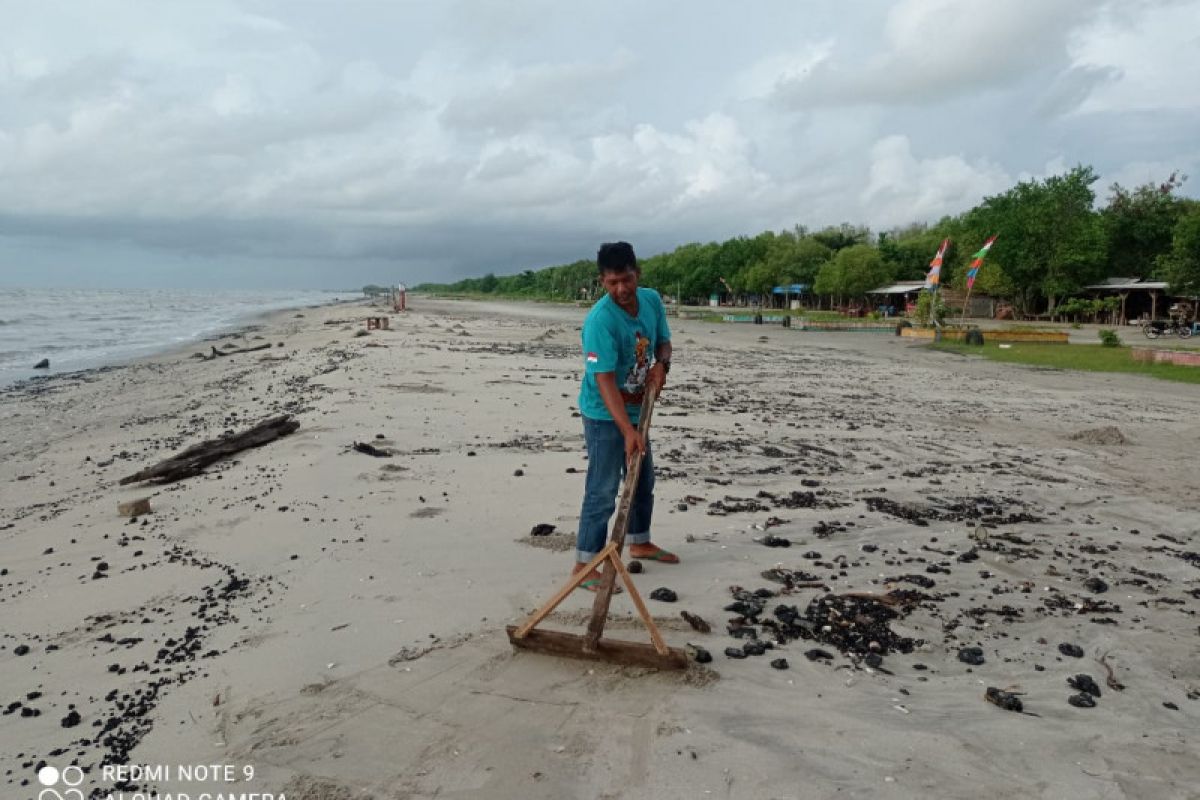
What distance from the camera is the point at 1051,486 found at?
758 cm

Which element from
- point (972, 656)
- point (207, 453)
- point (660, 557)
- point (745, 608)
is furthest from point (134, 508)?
point (972, 656)

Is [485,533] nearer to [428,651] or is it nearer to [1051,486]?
[428,651]

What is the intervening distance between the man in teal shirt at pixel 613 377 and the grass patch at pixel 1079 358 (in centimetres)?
1891

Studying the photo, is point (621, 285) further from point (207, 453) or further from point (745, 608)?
point (207, 453)

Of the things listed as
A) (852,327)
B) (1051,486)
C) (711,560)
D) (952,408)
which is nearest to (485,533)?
(711,560)

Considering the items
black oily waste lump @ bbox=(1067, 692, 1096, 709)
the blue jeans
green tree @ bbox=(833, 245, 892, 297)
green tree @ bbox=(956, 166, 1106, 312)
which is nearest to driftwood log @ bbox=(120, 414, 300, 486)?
the blue jeans

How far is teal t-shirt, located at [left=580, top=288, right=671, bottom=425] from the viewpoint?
439cm

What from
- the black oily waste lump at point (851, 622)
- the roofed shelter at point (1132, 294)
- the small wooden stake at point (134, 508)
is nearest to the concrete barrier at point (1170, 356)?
the black oily waste lump at point (851, 622)

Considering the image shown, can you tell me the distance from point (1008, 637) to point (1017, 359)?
22704 mm

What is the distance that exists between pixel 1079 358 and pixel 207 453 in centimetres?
2489

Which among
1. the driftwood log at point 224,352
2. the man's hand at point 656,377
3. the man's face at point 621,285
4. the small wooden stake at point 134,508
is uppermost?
the man's face at point 621,285

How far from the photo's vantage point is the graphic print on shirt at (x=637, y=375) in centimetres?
462

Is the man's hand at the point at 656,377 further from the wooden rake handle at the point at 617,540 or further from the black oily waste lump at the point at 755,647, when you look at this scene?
the black oily waste lump at the point at 755,647

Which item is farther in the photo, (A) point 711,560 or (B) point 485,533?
(B) point 485,533
